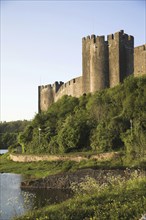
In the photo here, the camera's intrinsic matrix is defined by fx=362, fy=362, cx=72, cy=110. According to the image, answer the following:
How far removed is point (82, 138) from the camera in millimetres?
37344

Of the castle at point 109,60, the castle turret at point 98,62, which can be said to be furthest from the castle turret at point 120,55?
the castle turret at point 98,62

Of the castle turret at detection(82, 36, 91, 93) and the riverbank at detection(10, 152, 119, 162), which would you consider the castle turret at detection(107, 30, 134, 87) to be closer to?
the castle turret at detection(82, 36, 91, 93)

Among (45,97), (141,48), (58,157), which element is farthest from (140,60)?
(45,97)

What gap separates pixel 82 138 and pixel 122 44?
10.6 meters

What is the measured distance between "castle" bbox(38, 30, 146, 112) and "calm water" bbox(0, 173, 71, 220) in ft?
47.4

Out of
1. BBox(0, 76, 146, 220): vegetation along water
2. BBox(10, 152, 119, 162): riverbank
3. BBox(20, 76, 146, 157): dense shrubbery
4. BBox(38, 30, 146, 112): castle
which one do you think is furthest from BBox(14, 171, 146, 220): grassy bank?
BBox(38, 30, 146, 112): castle

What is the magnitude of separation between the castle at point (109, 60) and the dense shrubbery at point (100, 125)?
4.02 ft

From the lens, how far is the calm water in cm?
1791

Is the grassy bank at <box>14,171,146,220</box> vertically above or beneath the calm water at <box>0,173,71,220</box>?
above

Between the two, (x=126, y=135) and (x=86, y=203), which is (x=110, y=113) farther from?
(x=86, y=203)

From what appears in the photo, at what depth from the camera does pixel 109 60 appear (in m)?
38.6

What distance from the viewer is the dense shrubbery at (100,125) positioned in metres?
33.0

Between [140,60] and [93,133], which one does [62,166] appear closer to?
[93,133]

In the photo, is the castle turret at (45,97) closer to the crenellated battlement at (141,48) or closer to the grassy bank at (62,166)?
the grassy bank at (62,166)
